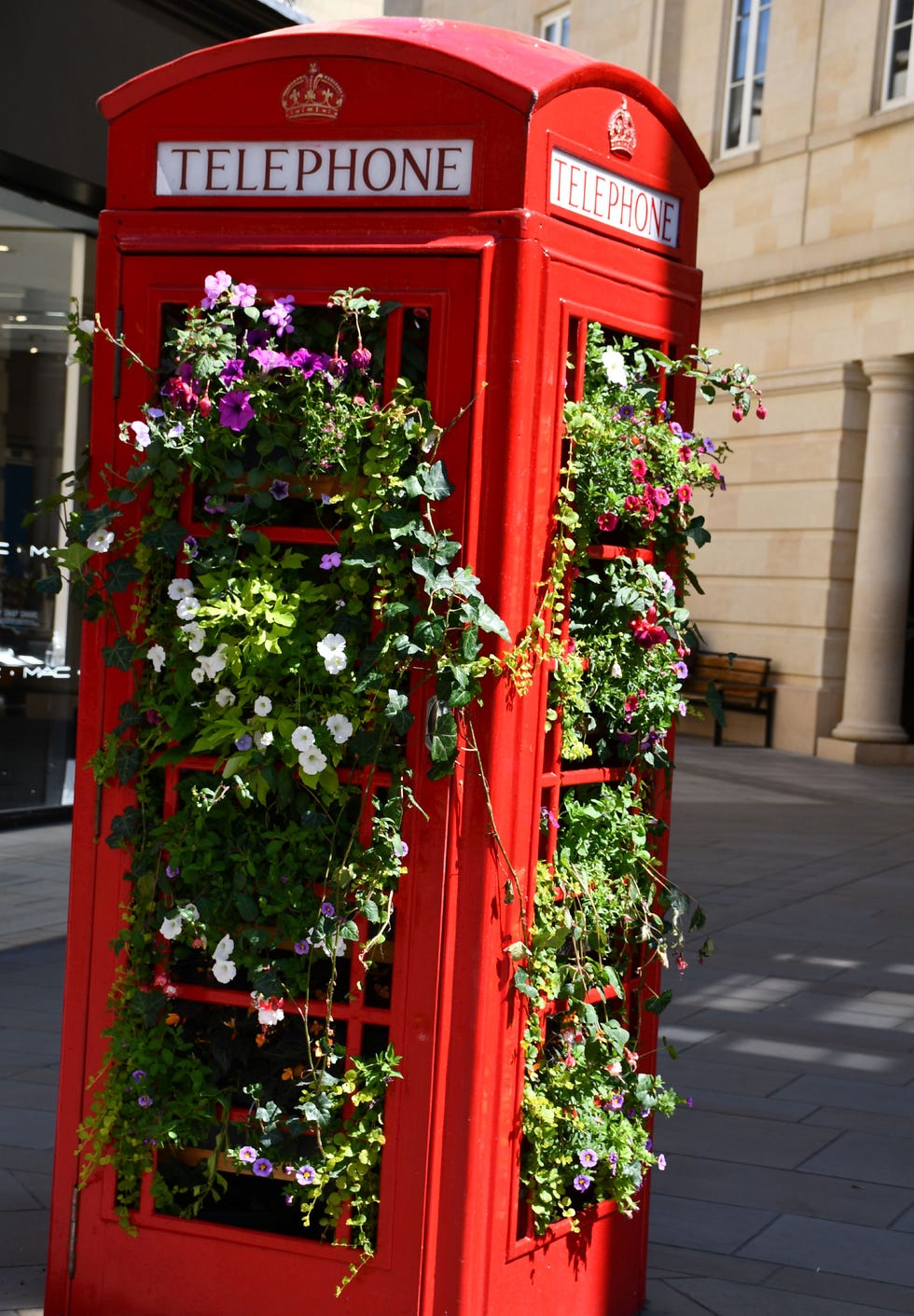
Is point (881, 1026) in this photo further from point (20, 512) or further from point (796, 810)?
point (796, 810)

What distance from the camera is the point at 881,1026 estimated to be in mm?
6633

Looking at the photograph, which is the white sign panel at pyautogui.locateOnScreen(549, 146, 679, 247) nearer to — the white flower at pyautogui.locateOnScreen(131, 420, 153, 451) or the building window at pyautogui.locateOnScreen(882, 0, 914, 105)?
the white flower at pyautogui.locateOnScreen(131, 420, 153, 451)

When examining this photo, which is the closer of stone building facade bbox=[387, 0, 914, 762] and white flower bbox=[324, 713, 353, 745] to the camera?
white flower bbox=[324, 713, 353, 745]

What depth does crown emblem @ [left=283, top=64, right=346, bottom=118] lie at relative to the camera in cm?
321

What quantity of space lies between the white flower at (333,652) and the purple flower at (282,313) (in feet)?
1.89

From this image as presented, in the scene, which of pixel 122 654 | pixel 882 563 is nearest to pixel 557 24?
pixel 882 563

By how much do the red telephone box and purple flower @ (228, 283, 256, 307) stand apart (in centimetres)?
11

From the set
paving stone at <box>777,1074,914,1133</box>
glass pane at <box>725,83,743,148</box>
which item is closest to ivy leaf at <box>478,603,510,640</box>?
paving stone at <box>777,1074,914,1133</box>

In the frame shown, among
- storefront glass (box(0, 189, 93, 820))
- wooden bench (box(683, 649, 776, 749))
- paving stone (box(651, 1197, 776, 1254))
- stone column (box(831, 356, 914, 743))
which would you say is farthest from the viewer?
wooden bench (box(683, 649, 776, 749))

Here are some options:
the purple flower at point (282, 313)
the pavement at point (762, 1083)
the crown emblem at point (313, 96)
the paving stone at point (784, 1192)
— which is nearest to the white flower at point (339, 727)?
the purple flower at point (282, 313)

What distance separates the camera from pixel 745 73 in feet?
65.7

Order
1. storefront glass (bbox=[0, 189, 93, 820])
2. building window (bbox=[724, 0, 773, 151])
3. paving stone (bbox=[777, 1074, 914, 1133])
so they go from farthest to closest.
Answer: building window (bbox=[724, 0, 773, 151]) < storefront glass (bbox=[0, 189, 93, 820]) < paving stone (bbox=[777, 1074, 914, 1133])

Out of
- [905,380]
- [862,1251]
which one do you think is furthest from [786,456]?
[862,1251]

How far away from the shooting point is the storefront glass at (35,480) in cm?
1016
